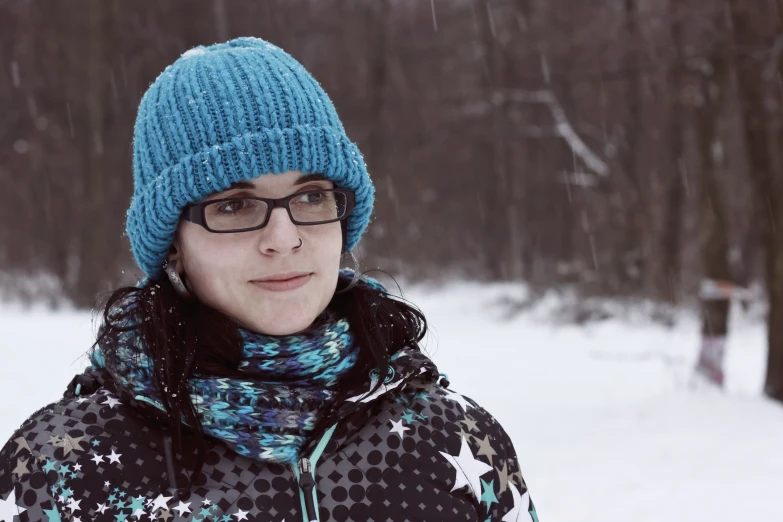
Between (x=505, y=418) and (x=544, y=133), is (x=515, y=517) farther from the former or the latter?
(x=544, y=133)

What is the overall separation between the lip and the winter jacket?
0.29m

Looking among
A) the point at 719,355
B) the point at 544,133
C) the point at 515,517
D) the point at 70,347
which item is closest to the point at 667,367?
the point at 719,355

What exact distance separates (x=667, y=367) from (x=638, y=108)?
358 inches

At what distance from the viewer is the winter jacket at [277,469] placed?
1.39 metres

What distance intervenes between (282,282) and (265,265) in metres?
0.05

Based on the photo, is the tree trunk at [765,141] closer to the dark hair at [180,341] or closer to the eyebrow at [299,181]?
the dark hair at [180,341]

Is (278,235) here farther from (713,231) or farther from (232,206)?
(713,231)

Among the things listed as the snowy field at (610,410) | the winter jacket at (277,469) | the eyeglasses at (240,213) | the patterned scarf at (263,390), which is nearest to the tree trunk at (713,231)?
the snowy field at (610,410)

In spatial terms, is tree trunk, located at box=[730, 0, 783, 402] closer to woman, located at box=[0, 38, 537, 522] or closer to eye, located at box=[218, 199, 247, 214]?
woman, located at box=[0, 38, 537, 522]

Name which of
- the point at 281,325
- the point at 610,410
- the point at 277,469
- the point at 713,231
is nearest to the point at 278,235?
the point at 281,325

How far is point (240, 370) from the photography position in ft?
5.03

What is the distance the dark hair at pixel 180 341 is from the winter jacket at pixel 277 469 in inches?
2.1

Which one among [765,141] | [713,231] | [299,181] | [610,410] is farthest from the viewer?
[713,231]

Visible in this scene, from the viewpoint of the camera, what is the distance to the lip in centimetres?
152
